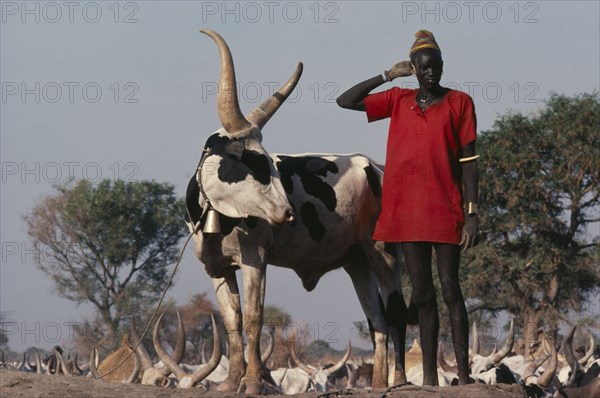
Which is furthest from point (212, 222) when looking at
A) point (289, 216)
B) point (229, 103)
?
point (229, 103)

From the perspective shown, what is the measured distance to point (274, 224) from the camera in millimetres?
7848

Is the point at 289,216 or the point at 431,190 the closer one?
the point at 431,190

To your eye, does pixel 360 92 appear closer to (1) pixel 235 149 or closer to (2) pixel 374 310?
(1) pixel 235 149

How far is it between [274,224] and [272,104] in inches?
42.7

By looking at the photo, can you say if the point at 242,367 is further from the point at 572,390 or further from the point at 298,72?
the point at 572,390

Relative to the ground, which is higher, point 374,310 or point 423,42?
point 423,42

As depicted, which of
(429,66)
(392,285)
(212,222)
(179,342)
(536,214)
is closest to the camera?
(429,66)

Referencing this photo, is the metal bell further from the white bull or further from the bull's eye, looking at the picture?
the bull's eye

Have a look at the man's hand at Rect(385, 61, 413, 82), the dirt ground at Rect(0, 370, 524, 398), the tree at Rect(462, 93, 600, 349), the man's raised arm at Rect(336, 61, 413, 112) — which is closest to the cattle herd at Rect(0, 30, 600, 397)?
the man's raised arm at Rect(336, 61, 413, 112)

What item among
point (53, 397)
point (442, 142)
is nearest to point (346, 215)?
point (442, 142)

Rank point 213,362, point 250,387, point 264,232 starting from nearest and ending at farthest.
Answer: point 250,387, point 264,232, point 213,362

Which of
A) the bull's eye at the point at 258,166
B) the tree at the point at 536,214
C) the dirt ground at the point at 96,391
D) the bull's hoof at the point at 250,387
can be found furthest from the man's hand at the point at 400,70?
the tree at the point at 536,214

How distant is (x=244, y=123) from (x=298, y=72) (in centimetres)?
79

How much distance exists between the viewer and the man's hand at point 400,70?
713 centimetres
